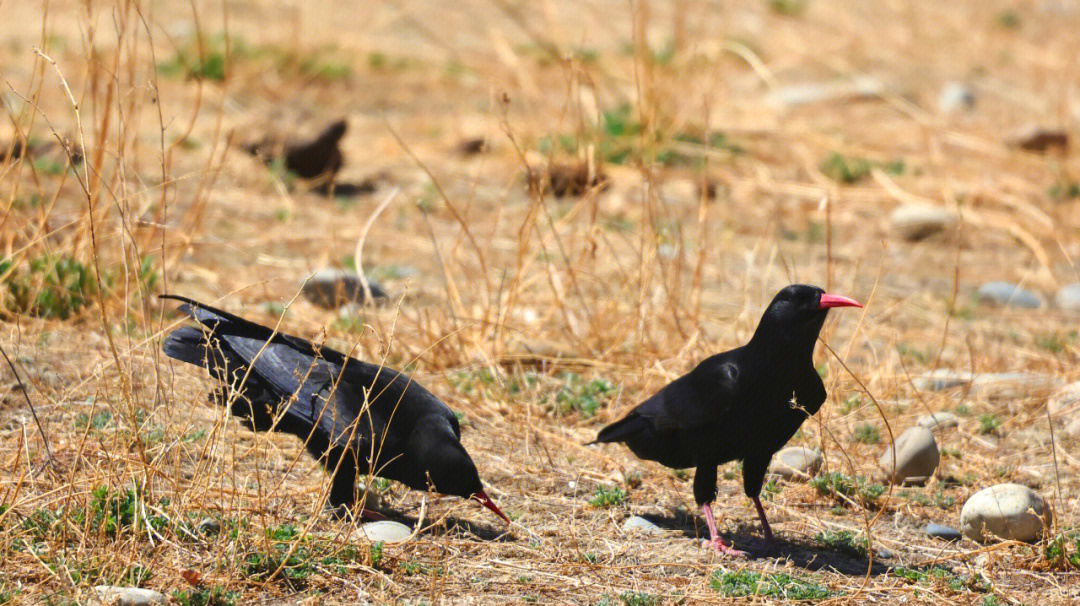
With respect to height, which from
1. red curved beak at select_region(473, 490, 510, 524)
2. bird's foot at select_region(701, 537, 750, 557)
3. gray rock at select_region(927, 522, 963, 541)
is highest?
red curved beak at select_region(473, 490, 510, 524)

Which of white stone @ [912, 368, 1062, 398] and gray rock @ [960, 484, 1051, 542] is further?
white stone @ [912, 368, 1062, 398]

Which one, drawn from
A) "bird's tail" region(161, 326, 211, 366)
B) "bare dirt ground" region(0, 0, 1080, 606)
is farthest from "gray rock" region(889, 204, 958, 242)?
"bird's tail" region(161, 326, 211, 366)

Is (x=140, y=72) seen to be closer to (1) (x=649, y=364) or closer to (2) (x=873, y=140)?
(2) (x=873, y=140)

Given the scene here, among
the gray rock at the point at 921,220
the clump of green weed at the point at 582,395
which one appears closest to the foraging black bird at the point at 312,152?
the clump of green weed at the point at 582,395

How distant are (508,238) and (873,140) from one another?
4361 millimetres

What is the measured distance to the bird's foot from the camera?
12.8ft

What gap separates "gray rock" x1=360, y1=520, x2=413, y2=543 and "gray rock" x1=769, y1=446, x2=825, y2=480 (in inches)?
63.4

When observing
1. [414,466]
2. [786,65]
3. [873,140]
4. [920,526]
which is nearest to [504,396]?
[414,466]

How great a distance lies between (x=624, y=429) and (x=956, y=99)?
9.37 metres

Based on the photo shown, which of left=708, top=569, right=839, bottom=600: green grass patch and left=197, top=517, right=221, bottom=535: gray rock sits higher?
left=708, top=569, right=839, bottom=600: green grass patch

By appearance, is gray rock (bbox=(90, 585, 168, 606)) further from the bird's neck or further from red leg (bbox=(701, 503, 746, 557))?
the bird's neck

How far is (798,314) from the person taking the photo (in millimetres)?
3830

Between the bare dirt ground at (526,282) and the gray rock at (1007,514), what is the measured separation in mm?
94

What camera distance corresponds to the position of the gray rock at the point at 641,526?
4124 millimetres
